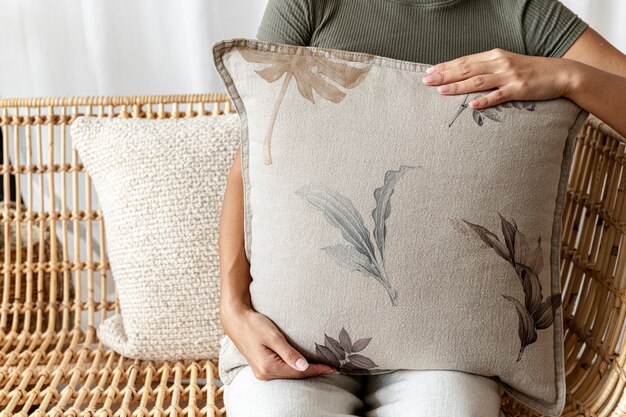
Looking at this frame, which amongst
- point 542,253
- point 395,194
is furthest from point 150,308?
point 542,253

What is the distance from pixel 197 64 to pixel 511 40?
0.76 metres

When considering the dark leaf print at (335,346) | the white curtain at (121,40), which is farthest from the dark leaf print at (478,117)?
the white curtain at (121,40)

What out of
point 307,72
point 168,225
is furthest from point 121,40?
point 307,72

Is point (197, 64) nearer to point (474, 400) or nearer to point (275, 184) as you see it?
point (275, 184)

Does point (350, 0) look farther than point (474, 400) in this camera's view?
Yes

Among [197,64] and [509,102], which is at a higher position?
[197,64]

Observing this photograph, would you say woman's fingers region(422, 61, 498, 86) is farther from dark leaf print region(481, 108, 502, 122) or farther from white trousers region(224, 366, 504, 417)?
white trousers region(224, 366, 504, 417)

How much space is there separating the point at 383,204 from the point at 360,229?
0.04 meters

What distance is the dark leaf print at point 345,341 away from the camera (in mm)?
907

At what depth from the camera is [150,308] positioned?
1.24 m

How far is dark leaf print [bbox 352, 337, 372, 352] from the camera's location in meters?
0.90

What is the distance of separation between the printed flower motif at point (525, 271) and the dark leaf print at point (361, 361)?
7.3 inches

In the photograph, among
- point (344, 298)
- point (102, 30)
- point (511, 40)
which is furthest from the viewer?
point (102, 30)

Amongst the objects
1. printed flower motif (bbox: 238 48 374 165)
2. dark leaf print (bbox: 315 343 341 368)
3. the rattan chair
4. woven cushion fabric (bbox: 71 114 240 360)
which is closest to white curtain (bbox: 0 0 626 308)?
the rattan chair
